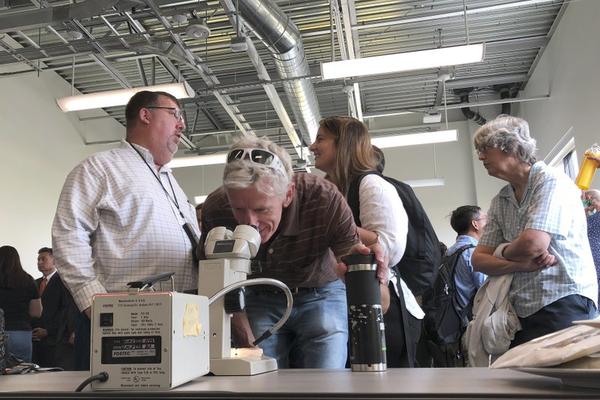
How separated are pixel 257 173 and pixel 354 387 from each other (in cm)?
57

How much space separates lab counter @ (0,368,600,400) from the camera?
608mm

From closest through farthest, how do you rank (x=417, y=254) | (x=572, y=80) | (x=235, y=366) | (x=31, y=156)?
(x=235, y=366) → (x=417, y=254) → (x=572, y=80) → (x=31, y=156)

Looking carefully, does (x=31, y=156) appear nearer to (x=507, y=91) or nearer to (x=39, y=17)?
(x=39, y=17)

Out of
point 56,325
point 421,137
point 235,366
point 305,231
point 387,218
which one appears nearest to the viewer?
point 235,366

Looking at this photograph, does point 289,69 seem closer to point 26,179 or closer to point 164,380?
point 26,179

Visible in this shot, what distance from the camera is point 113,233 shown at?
1.61m

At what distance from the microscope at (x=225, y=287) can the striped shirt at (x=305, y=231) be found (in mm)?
311

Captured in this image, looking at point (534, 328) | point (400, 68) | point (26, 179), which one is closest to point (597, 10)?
point (400, 68)

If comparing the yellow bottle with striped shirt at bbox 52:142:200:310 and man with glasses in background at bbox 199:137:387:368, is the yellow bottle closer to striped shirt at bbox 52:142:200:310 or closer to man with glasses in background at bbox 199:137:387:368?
man with glasses in background at bbox 199:137:387:368

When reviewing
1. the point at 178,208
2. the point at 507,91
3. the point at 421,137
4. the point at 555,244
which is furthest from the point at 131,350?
the point at 507,91

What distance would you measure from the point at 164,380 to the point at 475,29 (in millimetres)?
6010

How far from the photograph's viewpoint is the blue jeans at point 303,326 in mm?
1351

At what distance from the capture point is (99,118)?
7973mm

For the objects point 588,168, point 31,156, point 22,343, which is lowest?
point 22,343
